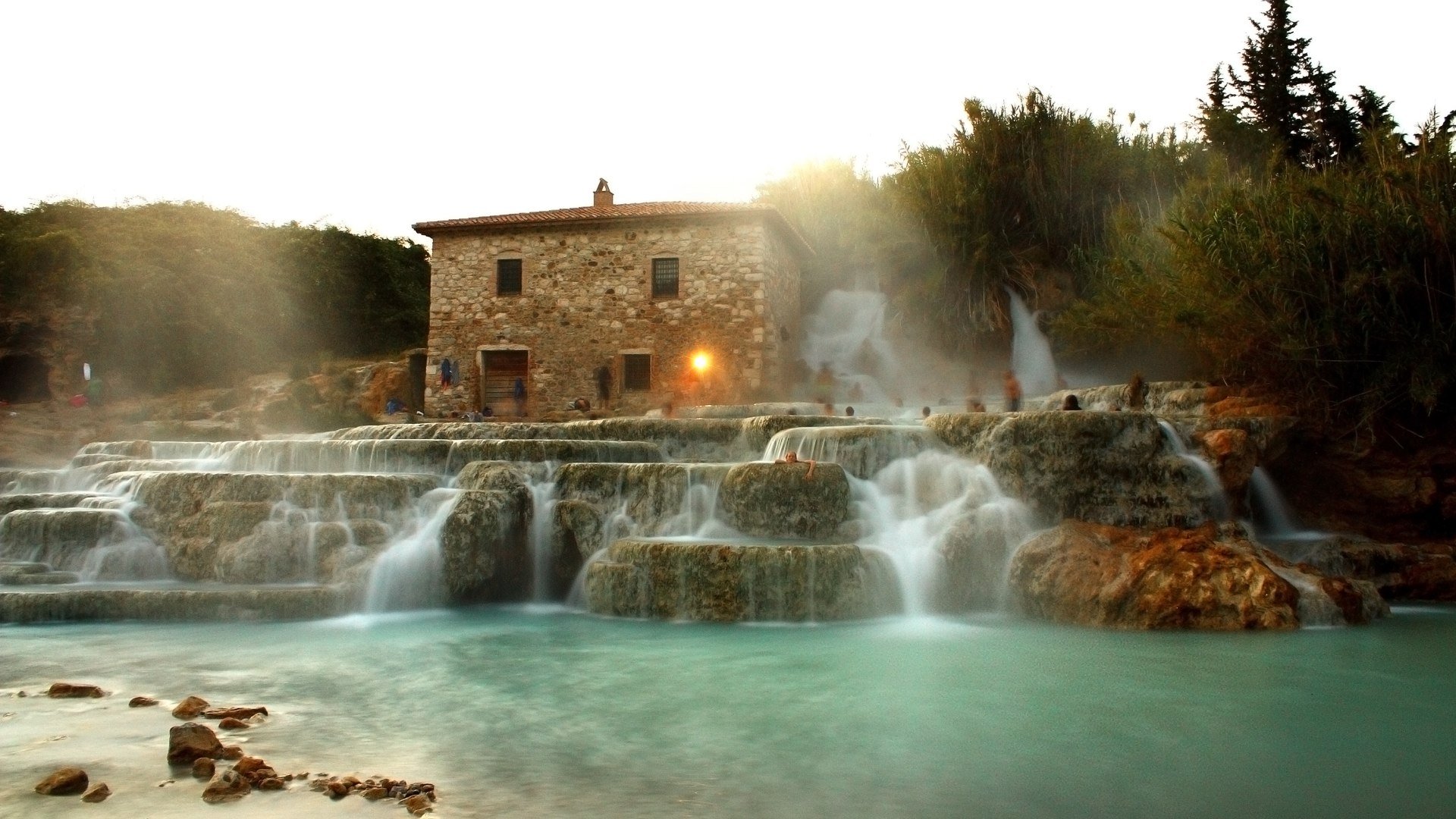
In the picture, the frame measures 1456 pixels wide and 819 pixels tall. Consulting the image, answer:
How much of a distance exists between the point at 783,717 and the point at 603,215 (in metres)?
18.0

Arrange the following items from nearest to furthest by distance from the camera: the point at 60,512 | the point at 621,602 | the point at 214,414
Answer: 1. the point at 621,602
2. the point at 60,512
3. the point at 214,414

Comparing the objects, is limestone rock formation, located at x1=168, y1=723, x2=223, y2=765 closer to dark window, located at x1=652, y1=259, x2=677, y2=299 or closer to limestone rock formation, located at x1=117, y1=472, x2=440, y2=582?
limestone rock formation, located at x1=117, y1=472, x2=440, y2=582

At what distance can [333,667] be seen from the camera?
627 centimetres

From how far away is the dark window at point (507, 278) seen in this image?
2236 cm

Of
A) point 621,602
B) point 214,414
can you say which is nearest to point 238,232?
point 214,414

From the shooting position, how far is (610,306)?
2173 cm

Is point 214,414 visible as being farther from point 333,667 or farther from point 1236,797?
point 1236,797

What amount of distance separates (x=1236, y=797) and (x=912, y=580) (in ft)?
14.9

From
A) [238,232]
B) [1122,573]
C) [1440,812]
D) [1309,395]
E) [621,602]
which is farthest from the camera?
[238,232]

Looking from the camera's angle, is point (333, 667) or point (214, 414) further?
point (214, 414)

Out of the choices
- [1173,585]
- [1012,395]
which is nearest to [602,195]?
[1012,395]

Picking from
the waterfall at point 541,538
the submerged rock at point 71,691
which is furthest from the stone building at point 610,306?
the submerged rock at point 71,691

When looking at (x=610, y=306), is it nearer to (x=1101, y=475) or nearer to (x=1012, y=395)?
(x=1012, y=395)

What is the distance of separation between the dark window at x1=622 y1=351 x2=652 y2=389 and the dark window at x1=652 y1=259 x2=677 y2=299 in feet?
4.84
